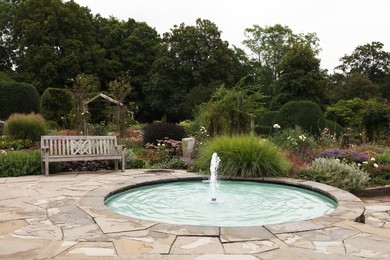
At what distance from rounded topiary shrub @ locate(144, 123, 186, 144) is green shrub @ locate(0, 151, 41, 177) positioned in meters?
3.70

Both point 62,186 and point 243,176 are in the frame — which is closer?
point 62,186

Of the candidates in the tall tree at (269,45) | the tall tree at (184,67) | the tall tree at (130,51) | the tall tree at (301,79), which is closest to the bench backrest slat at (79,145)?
the tall tree at (301,79)

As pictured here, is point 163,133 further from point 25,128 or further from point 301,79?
point 301,79

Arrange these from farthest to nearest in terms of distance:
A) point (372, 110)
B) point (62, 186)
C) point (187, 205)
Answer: point (372, 110) < point (62, 186) < point (187, 205)

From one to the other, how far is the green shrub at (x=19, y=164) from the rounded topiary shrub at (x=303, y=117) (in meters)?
Answer: 7.13

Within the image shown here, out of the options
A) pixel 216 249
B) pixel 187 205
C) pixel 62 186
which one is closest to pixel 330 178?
pixel 187 205

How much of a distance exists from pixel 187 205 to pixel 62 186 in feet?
6.96

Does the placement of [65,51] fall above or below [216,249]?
above

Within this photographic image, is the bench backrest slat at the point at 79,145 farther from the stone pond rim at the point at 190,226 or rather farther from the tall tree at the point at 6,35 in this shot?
the tall tree at the point at 6,35

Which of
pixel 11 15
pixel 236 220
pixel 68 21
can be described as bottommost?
pixel 236 220

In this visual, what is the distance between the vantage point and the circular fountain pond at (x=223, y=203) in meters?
4.30

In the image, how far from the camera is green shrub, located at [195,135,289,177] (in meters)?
6.73

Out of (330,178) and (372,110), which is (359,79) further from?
(330,178)

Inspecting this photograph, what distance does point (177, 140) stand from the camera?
10.2 m
